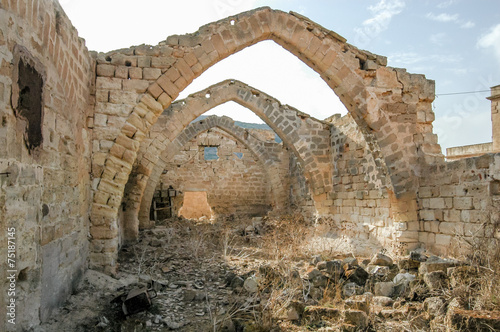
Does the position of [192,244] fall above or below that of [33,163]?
below

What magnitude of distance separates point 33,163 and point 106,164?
1.99 metres

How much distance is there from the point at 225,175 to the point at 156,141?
5.80 metres

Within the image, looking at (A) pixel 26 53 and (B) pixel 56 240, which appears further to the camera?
(B) pixel 56 240

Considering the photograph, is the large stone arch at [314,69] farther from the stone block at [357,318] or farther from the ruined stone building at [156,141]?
the stone block at [357,318]

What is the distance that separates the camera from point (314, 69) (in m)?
6.24

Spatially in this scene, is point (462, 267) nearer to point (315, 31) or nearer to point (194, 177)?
A: point (315, 31)

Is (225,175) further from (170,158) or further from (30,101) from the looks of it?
(30,101)

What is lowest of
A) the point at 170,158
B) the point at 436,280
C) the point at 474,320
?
the point at 474,320

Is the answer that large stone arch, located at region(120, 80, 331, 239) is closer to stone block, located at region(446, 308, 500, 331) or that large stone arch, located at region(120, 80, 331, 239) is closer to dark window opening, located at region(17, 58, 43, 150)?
dark window opening, located at region(17, 58, 43, 150)

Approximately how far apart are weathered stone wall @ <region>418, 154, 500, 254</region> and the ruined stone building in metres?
0.02

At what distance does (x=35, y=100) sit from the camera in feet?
9.48

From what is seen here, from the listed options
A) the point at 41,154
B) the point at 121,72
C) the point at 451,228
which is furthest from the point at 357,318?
the point at 121,72

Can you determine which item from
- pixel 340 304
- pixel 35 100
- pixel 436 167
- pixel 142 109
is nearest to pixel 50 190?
pixel 35 100

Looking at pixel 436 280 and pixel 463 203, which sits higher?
pixel 463 203
